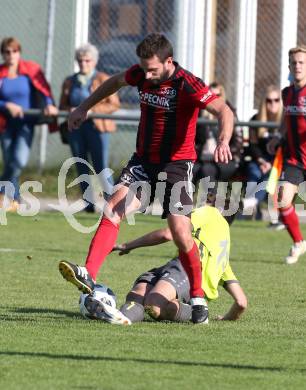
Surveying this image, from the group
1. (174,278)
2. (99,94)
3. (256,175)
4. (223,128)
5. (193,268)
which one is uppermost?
(99,94)

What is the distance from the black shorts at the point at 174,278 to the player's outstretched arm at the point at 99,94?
1064mm

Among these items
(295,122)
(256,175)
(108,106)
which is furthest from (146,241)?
(108,106)

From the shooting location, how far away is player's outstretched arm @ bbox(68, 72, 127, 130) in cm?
750

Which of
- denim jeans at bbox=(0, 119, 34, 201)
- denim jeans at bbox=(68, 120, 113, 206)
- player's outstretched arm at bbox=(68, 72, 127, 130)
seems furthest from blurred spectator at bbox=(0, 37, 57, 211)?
player's outstretched arm at bbox=(68, 72, 127, 130)

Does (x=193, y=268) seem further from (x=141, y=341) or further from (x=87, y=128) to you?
Result: (x=87, y=128)

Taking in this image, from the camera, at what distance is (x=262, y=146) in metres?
16.0

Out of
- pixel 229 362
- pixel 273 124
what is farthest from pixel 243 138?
pixel 229 362

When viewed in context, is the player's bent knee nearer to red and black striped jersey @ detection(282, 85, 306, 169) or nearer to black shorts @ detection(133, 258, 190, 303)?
black shorts @ detection(133, 258, 190, 303)

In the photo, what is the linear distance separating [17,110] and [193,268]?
8.20m

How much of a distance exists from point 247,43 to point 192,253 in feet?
37.5

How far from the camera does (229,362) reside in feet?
19.4

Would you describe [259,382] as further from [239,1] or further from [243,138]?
[239,1]

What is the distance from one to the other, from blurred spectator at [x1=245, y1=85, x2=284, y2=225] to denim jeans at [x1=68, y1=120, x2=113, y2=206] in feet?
6.02

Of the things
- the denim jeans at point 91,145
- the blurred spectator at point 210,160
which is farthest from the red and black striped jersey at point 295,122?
the denim jeans at point 91,145
